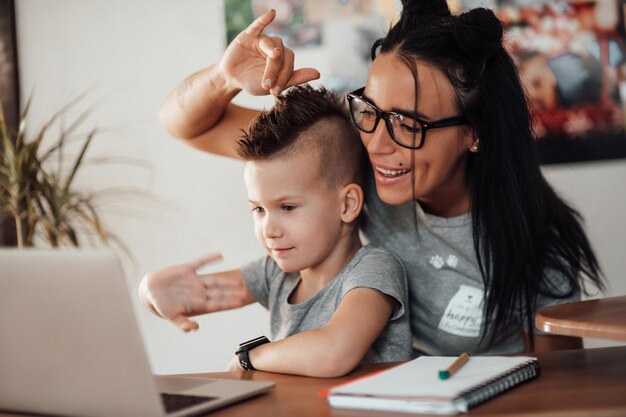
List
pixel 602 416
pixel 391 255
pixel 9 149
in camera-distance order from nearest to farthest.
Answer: pixel 602 416 → pixel 391 255 → pixel 9 149

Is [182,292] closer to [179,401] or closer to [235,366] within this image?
[235,366]

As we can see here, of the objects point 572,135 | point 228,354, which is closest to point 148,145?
point 228,354

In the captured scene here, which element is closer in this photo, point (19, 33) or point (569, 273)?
point (569, 273)

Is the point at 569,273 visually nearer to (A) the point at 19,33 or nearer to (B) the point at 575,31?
(B) the point at 575,31

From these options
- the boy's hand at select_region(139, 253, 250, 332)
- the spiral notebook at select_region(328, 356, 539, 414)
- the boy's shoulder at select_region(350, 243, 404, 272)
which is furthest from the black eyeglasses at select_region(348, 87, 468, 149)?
the spiral notebook at select_region(328, 356, 539, 414)

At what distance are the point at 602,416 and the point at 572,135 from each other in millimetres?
2287

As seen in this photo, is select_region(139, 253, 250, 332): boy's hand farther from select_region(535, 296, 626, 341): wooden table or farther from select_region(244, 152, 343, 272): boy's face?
select_region(535, 296, 626, 341): wooden table

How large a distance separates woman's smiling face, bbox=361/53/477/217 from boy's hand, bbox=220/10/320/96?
0.52 feet

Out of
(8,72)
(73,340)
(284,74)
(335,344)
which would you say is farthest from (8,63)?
(73,340)

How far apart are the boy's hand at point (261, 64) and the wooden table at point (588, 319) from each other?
723 mm

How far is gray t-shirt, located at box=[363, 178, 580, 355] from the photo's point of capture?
5.89ft

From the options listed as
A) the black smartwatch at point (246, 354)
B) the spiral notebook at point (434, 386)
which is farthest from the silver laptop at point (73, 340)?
the black smartwatch at point (246, 354)

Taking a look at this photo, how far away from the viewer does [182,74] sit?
354 cm

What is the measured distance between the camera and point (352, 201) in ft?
5.73
